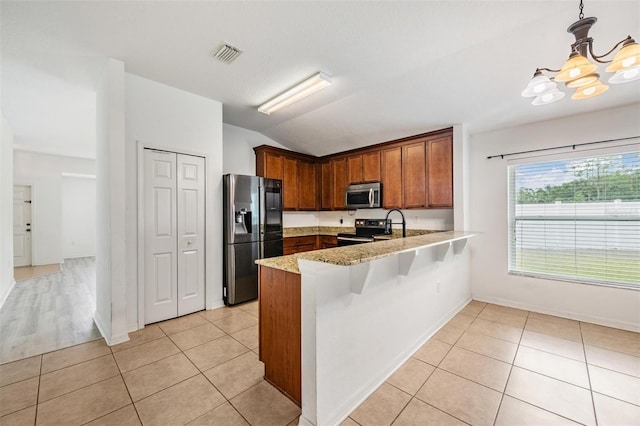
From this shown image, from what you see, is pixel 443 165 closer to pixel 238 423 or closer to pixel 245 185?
pixel 245 185

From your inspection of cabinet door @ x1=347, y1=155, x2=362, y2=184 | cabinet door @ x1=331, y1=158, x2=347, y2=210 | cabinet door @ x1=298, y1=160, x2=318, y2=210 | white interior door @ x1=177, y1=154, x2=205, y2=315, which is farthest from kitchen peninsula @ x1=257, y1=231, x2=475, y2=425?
cabinet door @ x1=298, y1=160, x2=318, y2=210

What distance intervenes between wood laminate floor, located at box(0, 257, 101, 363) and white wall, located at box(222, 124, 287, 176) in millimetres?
2778

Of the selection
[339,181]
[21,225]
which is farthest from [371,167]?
[21,225]

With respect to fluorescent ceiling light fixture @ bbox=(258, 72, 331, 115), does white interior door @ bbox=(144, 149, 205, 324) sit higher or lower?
lower

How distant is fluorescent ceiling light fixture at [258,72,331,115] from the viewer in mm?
2929

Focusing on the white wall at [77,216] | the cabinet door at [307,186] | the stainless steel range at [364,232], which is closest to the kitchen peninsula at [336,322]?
the stainless steel range at [364,232]

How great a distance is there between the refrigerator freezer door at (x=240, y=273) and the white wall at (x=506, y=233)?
133 inches

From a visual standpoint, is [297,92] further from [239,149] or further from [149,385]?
[149,385]

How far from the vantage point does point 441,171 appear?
394 cm

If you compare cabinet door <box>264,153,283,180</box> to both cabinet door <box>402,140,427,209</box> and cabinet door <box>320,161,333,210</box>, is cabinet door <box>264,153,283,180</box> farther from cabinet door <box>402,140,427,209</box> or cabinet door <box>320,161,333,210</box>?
cabinet door <box>402,140,427,209</box>

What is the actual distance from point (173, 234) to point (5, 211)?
11.0 ft

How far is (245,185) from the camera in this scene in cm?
371

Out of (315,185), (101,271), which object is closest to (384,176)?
(315,185)

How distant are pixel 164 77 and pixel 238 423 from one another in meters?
3.43
